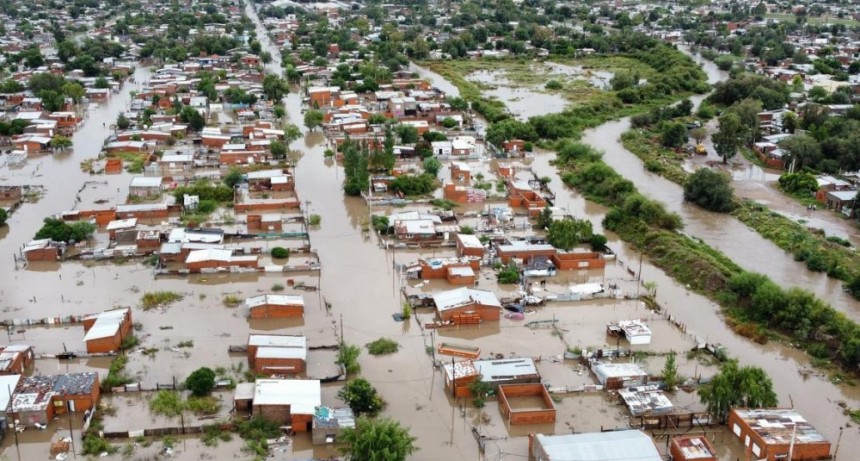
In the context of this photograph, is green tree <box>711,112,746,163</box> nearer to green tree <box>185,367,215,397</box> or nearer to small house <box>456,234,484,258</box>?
small house <box>456,234,484,258</box>

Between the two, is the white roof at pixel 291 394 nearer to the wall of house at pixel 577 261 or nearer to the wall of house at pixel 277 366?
the wall of house at pixel 277 366

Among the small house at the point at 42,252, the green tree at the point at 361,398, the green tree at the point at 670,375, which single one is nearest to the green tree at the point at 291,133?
the small house at the point at 42,252

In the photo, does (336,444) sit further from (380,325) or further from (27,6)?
(27,6)

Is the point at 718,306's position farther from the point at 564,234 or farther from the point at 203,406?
the point at 203,406

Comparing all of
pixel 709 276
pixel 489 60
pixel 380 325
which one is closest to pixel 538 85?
pixel 489 60

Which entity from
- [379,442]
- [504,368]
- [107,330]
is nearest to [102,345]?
[107,330]

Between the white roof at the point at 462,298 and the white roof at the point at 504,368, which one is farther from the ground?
the white roof at the point at 462,298
